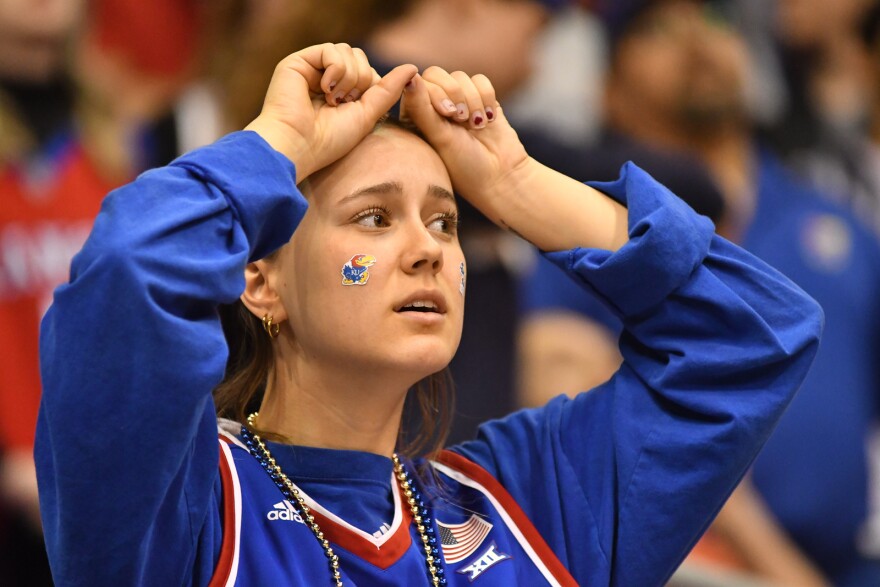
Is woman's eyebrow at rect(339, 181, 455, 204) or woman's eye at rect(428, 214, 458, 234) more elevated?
woman's eyebrow at rect(339, 181, 455, 204)

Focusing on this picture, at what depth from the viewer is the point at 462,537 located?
1.70 meters

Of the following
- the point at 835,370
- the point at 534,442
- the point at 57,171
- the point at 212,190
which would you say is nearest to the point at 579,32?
the point at 835,370

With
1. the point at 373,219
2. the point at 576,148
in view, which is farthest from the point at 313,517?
the point at 576,148

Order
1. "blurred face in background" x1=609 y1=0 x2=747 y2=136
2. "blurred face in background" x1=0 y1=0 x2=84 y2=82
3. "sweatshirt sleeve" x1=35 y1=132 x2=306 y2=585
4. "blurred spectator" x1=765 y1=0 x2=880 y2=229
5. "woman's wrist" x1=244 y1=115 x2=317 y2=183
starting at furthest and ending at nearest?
"blurred spectator" x1=765 y1=0 x2=880 y2=229, "blurred face in background" x1=609 y1=0 x2=747 y2=136, "blurred face in background" x1=0 y1=0 x2=84 y2=82, "woman's wrist" x1=244 y1=115 x2=317 y2=183, "sweatshirt sleeve" x1=35 y1=132 x2=306 y2=585

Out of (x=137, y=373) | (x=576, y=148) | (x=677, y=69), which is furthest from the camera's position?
(x=677, y=69)

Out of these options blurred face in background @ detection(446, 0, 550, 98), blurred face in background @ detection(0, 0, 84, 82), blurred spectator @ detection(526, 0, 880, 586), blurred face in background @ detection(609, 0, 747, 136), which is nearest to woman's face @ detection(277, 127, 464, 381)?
blurred face in background @ detection(446, 0, 550, 98)

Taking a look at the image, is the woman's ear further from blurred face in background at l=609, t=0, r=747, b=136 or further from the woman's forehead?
blurred face in background at l=609, t=0, r=747, b=136

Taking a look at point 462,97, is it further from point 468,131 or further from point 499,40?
point 499,40

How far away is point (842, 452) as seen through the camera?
11.8ft

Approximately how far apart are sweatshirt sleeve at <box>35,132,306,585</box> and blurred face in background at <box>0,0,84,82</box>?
1.84 m

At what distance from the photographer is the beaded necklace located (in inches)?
62.2

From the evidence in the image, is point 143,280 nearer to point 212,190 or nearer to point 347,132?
point 212,190

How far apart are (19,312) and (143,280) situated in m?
1.70

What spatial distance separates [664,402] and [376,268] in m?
0.43
